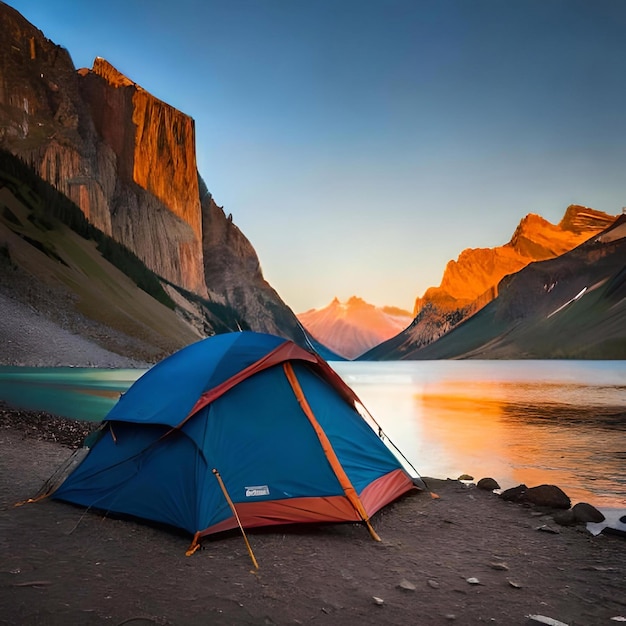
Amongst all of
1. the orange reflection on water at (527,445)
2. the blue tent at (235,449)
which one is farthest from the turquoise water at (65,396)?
the orange reflection on water at (527,445)

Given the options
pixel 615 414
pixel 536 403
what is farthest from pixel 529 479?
pixel 536 403

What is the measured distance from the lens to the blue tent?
285 inches

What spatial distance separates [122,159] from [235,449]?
114m

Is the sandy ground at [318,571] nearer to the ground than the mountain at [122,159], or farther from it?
nearer to the ground

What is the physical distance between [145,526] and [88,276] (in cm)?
7070

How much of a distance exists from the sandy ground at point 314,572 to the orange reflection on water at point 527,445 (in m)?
4.03

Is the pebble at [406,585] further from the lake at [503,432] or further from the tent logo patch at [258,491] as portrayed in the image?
the lake at [503,432]

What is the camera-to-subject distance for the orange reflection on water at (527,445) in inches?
502

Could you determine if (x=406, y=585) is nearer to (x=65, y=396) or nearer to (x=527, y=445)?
(x=527, y=445)

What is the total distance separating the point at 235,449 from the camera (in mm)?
7484

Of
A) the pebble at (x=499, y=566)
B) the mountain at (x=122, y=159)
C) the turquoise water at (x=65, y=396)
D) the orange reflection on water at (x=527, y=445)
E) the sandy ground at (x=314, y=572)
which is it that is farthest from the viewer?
the mountain at (x=122, y=159)

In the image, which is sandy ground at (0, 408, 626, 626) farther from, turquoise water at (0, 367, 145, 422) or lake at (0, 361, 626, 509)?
turquoise water at (0, 367, 145, 422)

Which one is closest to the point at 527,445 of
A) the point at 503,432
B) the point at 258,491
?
the point at 503,432

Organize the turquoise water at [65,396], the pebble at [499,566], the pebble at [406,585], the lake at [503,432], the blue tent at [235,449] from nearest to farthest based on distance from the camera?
the pebble at [406,585], the pebble at [499,566], the blue tent at [235,449], the lake at [503,432], the turquoise water at [65,396]
